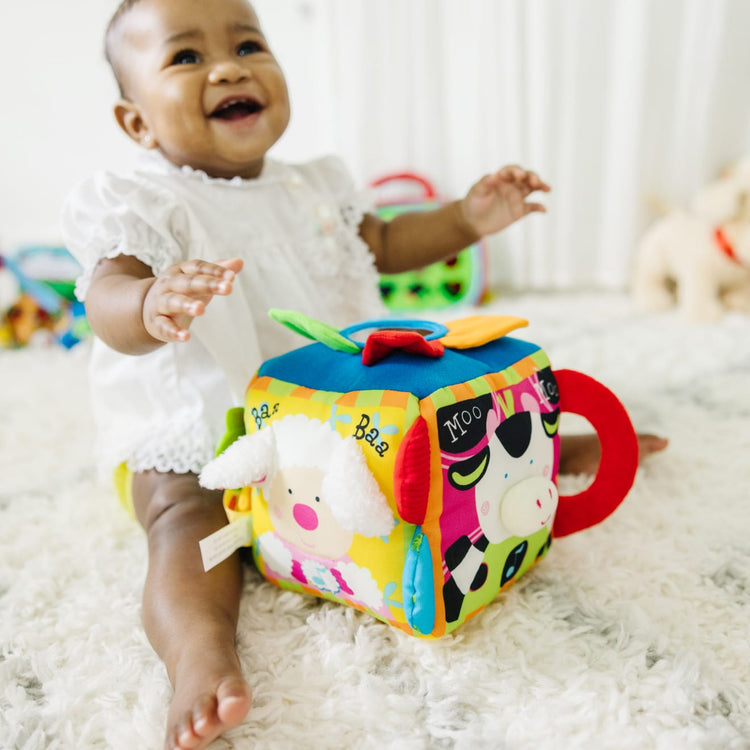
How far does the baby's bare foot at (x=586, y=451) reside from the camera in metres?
0.81

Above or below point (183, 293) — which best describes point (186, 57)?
above

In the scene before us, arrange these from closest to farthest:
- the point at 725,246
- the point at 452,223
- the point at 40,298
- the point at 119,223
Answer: the point at 119,223, the point at 452,223, the point at 725,246, the point at 40,298

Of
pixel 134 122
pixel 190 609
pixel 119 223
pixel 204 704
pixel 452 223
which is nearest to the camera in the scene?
pixel 204 704

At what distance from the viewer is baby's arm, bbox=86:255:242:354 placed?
520 millimetres

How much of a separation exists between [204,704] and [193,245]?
0.45 m

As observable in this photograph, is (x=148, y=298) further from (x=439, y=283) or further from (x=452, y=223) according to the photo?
(x=439, y=283)

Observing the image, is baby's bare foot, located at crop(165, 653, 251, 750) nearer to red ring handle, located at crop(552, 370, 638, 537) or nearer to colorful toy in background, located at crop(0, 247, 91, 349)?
red ring handle, located at crop(552, 370, 638, 537)

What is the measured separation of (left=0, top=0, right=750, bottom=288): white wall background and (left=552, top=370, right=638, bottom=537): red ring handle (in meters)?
1.16

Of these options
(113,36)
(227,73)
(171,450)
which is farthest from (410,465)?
(113,36)

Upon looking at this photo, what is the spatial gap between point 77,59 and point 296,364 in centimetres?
156

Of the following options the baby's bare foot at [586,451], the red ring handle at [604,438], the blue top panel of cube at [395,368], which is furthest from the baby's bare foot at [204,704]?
the baby's bare foot at [586,451]

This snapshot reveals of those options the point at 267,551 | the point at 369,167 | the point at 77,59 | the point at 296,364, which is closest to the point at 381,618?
the point at 267,551

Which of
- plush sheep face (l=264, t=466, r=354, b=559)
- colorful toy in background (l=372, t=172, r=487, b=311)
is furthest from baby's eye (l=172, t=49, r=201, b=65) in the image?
colorful toy in background (l=372, t=172, r=487, b=311)

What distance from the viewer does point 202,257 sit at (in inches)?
29.3
